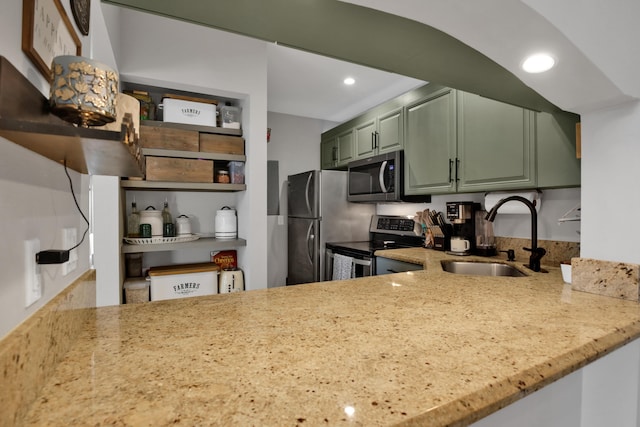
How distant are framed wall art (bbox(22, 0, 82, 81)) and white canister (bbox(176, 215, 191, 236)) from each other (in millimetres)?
1887

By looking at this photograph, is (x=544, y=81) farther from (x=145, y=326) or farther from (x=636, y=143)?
(x=145, y=326)

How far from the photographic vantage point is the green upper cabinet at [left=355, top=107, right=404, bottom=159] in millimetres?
2911

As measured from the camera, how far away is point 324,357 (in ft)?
2.30

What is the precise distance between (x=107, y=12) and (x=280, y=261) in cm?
302

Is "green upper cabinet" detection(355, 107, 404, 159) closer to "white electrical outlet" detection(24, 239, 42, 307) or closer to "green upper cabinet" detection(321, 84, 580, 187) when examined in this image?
"green upper cabinet" detection(321, 84, 580, 187)

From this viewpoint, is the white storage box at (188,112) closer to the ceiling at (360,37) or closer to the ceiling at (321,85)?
the ceiling at (321,85)

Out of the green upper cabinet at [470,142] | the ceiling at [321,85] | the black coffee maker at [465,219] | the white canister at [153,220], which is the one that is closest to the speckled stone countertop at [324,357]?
the green upper cabinet at [470,142]

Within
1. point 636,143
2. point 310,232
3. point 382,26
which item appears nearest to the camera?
point 382,26

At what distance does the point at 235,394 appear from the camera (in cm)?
56

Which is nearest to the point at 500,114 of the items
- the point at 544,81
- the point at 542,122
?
the point at 542,122

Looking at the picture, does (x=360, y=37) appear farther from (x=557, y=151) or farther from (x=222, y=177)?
(x=222, y=177)

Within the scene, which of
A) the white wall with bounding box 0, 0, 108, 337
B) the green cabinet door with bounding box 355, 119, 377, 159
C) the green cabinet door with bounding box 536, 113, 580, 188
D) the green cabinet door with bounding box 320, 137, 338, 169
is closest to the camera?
the white wall with bounding box 0, 0, 108, 337

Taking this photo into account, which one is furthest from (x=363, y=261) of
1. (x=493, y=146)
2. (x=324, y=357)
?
(x=324, y=357)

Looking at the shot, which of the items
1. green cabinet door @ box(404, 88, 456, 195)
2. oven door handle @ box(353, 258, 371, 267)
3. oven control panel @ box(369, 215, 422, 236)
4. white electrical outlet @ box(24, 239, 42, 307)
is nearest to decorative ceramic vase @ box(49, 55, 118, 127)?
white electrical outlet @ box(24, 239, 42, 307)
